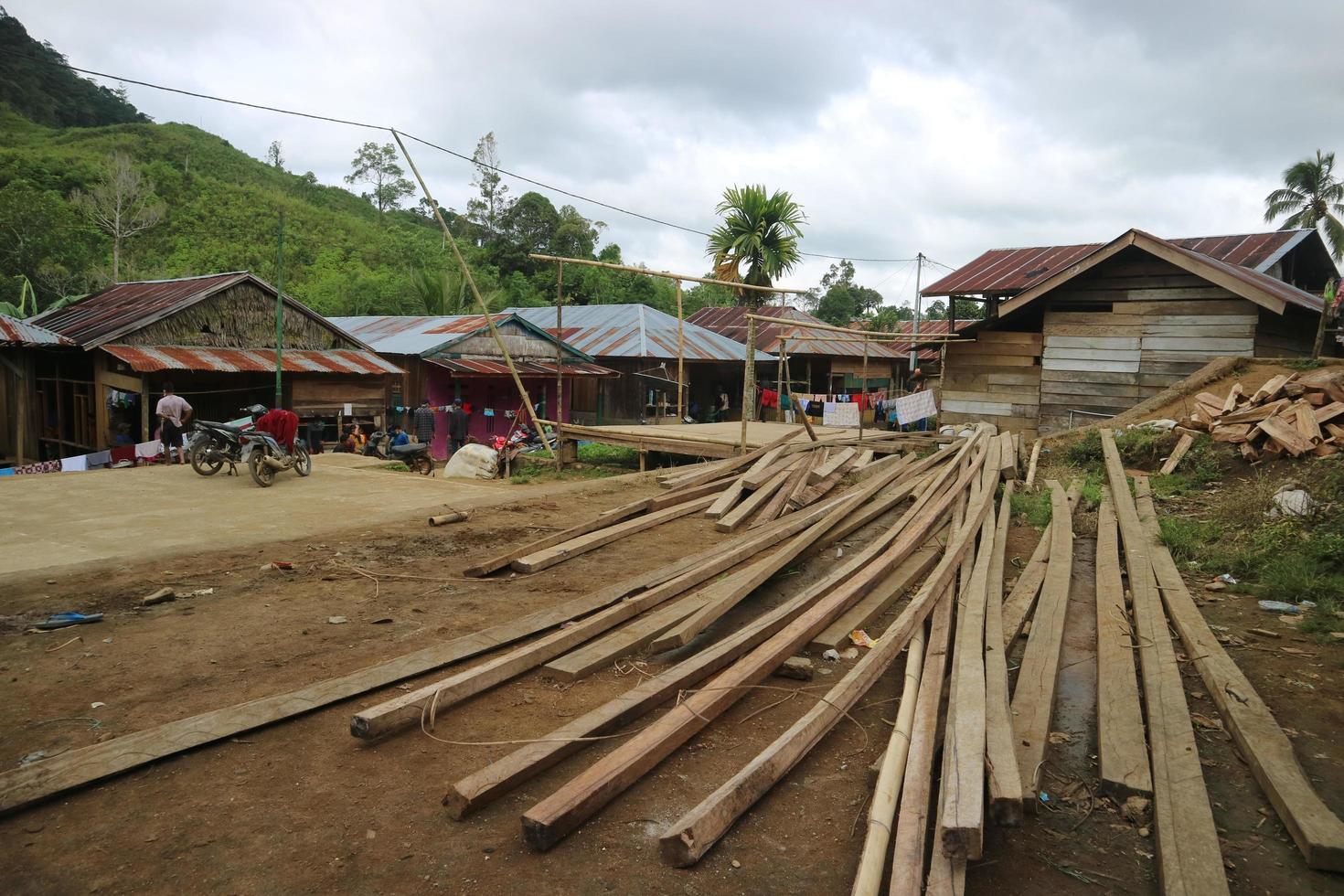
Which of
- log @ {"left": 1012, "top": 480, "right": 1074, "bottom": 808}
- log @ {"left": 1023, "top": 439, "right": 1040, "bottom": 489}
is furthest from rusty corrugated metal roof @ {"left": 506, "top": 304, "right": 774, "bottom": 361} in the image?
log @ {"left": 1012, "top": 480, "right": 1074, "bottom": 808}

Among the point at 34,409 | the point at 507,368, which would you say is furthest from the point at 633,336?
the point at 34,409

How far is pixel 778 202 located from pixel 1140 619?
20398mm

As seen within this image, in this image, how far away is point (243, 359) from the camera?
17.7 m

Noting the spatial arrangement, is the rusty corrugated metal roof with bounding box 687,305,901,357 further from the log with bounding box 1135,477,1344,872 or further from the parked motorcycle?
the log with bounding box 1135,477,1344,872

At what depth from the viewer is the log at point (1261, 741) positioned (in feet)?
8.82

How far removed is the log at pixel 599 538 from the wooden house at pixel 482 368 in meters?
13.3

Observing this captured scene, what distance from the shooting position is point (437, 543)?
773 cm

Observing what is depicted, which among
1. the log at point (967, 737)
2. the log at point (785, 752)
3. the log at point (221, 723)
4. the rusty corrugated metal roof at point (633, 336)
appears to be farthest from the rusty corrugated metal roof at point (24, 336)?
the log at point (967, 737)

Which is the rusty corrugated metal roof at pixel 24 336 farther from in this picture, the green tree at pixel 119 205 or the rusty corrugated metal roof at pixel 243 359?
the green tree at pixel 119 205

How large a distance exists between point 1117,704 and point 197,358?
709 inches

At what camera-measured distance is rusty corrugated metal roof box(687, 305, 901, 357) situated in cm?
2727

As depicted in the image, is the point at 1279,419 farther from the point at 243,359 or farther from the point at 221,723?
the point at 243,359

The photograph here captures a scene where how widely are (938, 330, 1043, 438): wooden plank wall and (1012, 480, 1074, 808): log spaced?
30.8ft

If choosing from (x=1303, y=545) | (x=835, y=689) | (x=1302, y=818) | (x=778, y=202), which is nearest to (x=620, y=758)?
(x=835, y=689)
